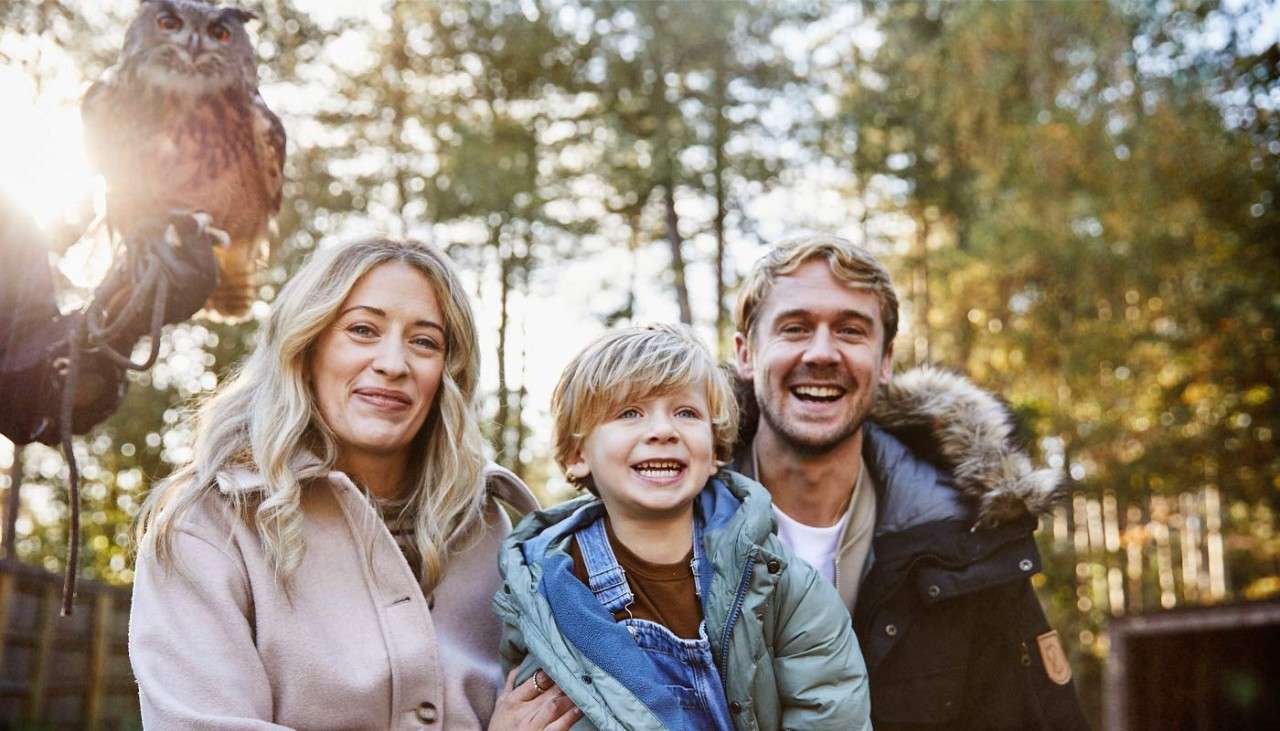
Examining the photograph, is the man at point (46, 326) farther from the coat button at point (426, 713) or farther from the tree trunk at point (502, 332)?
the tree trunk at point (502, 332)

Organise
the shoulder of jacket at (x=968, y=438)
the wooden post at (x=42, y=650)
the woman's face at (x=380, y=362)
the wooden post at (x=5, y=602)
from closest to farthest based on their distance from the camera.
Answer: the woman's face at (x=380, y=362)
the shoulder of jacket at (x=968, y=438)
the wooden post at (x=5, y=602)
the wooden post at (x=42, y=650)

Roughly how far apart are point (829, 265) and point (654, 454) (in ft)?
3.66

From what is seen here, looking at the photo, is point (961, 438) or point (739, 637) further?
point (961, 438)

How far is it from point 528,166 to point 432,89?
186cm

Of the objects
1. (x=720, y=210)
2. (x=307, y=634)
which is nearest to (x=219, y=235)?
(x=307, y=634)

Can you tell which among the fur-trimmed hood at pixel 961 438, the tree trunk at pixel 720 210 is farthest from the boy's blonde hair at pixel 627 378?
the tree trunk at pixel 720 210

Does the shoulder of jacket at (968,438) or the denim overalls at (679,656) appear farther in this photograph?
the shoulder of jacket at (968,438)

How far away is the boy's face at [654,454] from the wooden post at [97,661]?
8200 mm

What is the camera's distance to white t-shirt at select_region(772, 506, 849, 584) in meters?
3.25

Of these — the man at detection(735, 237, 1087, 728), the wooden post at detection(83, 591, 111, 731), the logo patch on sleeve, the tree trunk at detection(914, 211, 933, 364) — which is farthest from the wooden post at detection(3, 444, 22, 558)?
the tree trunk at detection(914, 211, 933, 364)

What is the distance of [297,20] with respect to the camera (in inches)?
499

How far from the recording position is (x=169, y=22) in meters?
2.25

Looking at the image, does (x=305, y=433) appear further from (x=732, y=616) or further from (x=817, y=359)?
(x=817, y=359)

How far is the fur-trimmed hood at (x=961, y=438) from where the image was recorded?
10.4ft
